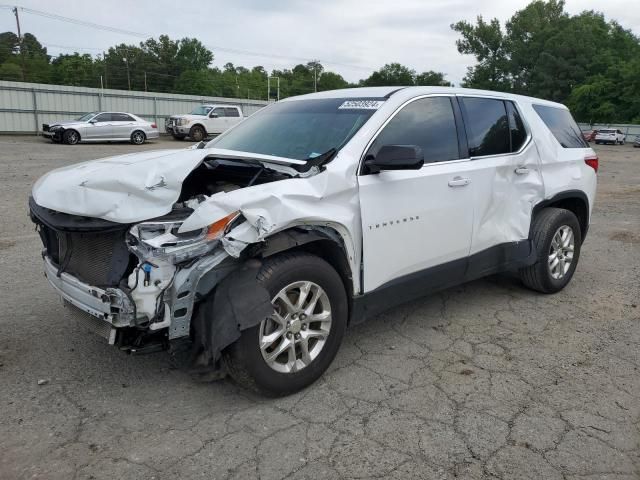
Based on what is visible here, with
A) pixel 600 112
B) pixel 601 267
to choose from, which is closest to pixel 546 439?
pixel 601 267

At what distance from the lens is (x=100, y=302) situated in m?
2.82

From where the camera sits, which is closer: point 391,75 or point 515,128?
point 515,128

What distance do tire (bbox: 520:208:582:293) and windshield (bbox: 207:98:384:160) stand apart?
2.14 meters

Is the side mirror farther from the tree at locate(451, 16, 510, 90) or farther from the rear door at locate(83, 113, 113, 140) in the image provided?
the tree at locate(451, 16, 510, 90)

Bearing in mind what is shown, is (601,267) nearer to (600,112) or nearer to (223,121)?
(223,121)

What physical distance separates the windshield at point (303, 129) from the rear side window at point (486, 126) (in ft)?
3.02

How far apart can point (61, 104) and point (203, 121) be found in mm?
7945

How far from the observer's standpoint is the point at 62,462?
8.47 ft

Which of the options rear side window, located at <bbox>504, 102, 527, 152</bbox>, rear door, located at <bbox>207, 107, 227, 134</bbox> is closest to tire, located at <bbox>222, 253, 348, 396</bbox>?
rear side window, located at <bbox>504, 102, 527, 152</bbox>

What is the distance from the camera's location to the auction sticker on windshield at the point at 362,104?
12.3ft

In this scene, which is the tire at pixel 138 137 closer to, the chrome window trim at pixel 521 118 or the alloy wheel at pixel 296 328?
the chrome window trim at pixel 521 118

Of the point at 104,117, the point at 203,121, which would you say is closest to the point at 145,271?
the point at 104,117

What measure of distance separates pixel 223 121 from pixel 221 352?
25.2 metres

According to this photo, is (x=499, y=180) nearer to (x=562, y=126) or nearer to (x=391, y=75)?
(x=562, y=126)
